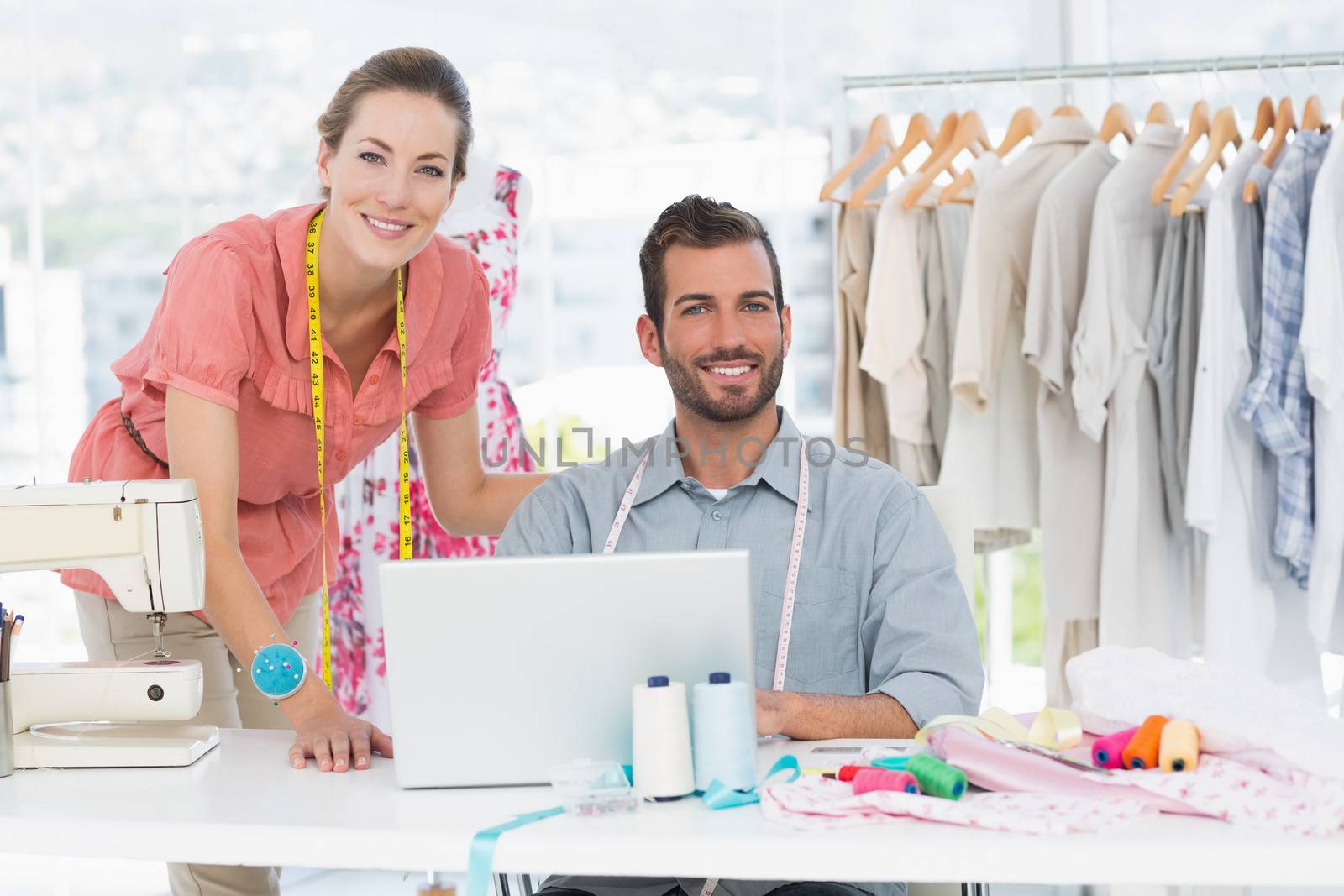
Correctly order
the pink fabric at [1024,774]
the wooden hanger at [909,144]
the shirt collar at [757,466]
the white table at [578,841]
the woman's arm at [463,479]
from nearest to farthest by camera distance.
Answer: the white table at [578,841] → the pink fabric at [1024,774] → the shirt collar at [757,466] → the woman's arm at [463,479] → the wooden hanger at [909,144]

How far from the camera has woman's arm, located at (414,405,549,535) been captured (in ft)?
7.70

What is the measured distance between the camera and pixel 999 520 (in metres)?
3.17

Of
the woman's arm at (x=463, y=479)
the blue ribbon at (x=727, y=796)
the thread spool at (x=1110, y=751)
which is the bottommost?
the blue ribbon at (x=727, y=796)

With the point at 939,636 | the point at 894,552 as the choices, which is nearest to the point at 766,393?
the point at 894,552

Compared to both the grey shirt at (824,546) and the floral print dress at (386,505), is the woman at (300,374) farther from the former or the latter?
the floral print dress at (386,505)

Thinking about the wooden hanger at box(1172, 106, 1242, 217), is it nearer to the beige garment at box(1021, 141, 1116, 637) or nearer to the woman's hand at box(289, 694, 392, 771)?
the beige garment at box(1021, 141, 1116, 637)

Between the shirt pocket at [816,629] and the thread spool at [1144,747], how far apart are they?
61 centimetres

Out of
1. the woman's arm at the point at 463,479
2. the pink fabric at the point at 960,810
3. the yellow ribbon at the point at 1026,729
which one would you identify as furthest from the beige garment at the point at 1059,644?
the pink fabric at the point at 960,810

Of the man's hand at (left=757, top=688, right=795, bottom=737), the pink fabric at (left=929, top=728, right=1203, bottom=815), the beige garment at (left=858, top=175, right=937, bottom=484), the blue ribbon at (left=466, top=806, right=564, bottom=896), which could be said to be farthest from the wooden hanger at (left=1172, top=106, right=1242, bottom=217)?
the blue ribbon at (left=466, top=806, right=564, bottom=896)

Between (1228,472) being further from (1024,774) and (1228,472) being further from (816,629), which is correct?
(1024,774)

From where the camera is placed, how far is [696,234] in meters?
2.15

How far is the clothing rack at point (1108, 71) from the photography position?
10.2 ft

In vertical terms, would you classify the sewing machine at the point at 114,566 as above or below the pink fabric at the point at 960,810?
above

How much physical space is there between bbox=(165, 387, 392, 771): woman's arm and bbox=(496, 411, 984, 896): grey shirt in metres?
0.45
